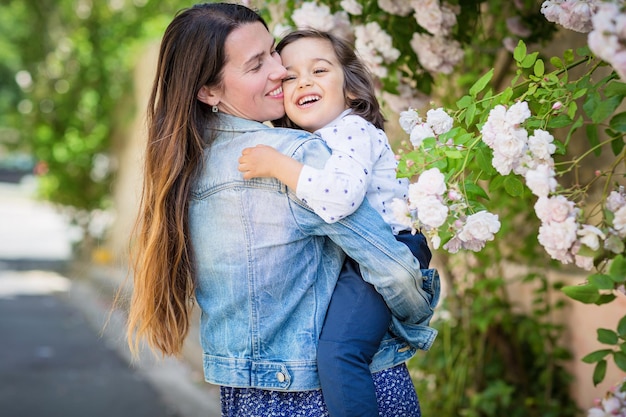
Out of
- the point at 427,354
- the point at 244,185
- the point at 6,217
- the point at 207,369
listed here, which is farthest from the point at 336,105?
the point at 6,217

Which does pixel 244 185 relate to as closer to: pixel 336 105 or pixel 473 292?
pixel 336 105

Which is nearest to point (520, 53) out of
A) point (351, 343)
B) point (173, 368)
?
point (351, 343)

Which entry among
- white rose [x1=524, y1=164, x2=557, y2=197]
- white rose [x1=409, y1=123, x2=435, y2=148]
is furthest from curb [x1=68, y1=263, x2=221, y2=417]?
white rose [x1=524, y1=164, x2=557, y2=197]

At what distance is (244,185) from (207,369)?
509mm

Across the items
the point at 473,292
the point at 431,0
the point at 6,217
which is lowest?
the point at 6,217

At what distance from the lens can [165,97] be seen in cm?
227

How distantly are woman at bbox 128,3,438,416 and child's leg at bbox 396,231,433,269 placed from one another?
0.08 metres

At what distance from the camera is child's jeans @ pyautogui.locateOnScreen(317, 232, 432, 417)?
2.02 metres

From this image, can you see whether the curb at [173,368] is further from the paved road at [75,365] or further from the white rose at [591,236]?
the white rose at [591,236]

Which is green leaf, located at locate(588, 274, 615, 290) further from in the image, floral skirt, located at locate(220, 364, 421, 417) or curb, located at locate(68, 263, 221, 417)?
curb, located at locate(68, 263, 221, 417)

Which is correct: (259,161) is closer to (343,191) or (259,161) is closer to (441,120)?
Answer: (343,191)

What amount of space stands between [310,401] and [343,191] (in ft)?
1.81

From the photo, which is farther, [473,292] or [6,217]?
[6,217]

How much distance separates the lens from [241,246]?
2084 mm
